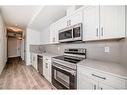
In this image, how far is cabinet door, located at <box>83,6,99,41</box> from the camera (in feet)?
5.45

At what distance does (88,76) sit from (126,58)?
0.65 meters

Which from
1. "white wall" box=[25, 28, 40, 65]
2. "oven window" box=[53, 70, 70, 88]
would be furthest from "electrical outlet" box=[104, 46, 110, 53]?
"white wall" box=[25, 28, 40, 65]

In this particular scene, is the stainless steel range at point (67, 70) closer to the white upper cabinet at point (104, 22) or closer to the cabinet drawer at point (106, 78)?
the cabinet drawer at point (106, 78)

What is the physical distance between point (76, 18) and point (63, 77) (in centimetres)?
130

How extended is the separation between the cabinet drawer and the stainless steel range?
0.34 m

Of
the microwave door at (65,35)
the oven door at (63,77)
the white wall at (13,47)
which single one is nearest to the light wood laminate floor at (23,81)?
the oven door at (63,77)

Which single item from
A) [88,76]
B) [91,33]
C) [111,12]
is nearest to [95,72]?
[88,76]

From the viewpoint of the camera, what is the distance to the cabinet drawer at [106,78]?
104 cm

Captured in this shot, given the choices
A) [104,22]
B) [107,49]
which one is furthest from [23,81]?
[104,22]

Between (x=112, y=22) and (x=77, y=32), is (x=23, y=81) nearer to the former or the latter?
(x=77, y=32)

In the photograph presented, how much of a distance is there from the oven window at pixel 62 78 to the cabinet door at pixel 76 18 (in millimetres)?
1165

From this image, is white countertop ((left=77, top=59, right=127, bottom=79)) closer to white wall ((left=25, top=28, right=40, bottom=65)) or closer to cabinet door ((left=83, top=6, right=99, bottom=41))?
cabinet door ((left=83, top=6, right=99, bottom=41))

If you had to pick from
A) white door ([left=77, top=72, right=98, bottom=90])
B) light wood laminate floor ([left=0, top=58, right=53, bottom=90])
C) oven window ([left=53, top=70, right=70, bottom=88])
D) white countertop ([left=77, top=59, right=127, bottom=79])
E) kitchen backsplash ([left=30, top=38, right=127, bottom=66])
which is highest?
kitchen backsplash ([left=30, top=38, right=127, bottom=66])

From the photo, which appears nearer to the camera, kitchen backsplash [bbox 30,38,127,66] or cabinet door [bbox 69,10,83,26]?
kitchen backsplash [bbox 30,38,127,66]
